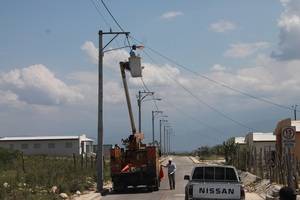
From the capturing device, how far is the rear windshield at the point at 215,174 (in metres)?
20.7

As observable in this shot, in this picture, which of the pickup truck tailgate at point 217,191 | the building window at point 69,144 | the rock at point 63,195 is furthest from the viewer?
the building window at point 69,144

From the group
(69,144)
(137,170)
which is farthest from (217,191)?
(69,144)

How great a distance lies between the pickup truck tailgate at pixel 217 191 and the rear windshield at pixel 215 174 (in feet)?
3.65

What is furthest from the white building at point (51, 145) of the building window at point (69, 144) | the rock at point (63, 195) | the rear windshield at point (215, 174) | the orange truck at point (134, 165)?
the rear windshield at point (215, 174)

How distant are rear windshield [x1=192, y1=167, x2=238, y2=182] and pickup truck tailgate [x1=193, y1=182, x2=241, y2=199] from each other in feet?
3.65

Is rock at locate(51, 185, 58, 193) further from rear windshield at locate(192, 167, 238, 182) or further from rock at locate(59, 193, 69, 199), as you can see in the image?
rear windshield at locate(192, 167, 238, 182)

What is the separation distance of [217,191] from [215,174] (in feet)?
4.86

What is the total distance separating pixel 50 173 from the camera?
36.2m

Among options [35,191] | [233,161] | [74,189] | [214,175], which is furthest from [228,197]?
[233,161]

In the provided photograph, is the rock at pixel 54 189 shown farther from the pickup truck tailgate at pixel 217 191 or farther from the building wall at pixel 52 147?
the building wall at pixel 52 147

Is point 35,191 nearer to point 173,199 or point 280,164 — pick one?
point 173,199

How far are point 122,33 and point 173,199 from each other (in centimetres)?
1254

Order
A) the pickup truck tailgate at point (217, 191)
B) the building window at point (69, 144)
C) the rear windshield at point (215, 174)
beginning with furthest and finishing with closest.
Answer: the building window at point (69, 144), the rear windshield at point (215, 174), the pickup truck tailgate at point (217, 191)

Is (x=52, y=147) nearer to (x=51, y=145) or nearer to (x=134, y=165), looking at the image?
(x=51, y=145)
